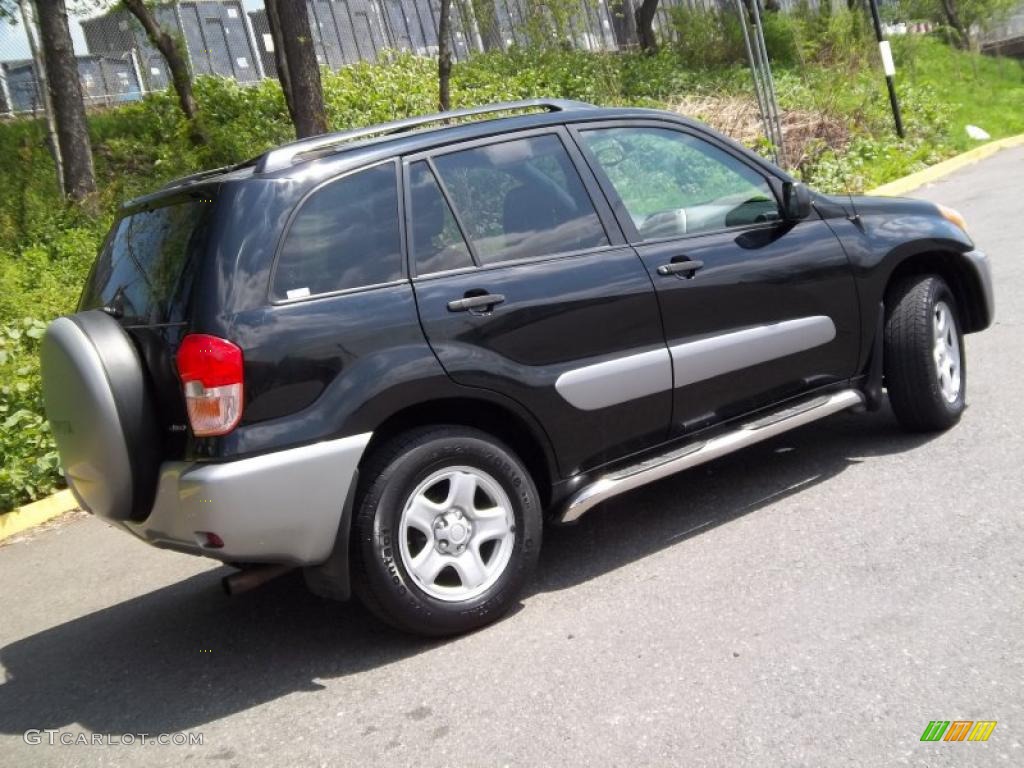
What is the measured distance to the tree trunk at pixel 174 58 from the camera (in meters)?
18.0

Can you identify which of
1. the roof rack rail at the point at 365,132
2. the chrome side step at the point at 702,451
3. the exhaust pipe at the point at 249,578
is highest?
the roof rack rail at the point at 365,132

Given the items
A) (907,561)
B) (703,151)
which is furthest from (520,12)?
(907,561)

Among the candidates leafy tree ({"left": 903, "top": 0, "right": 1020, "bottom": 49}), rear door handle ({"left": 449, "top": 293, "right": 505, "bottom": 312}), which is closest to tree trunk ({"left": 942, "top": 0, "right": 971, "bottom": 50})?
leafy tree ({"left": 903, "top": 0, "right": 1020, "bottom": 49})

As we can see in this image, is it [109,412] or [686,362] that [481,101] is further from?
[109,412]

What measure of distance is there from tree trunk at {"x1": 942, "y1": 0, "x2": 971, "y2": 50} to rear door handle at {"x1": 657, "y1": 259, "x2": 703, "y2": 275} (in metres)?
34.4

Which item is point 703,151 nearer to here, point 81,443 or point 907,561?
point 907,561

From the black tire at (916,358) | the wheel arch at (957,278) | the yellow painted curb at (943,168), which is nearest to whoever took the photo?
the black tire at (916,358)

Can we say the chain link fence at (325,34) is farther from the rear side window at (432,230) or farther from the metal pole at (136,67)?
the rear side window at (432,230)

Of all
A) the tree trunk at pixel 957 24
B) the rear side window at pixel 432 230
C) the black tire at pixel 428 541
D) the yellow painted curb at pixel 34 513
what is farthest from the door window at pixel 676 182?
the tree trunk at pixel 957 24

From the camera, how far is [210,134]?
18.7 metres

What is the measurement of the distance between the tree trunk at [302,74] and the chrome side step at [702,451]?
9.04 metres

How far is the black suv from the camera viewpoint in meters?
4.28

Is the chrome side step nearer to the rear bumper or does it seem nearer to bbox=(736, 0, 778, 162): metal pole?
the rear bumper

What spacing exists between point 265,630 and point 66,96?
11189 millimetres
